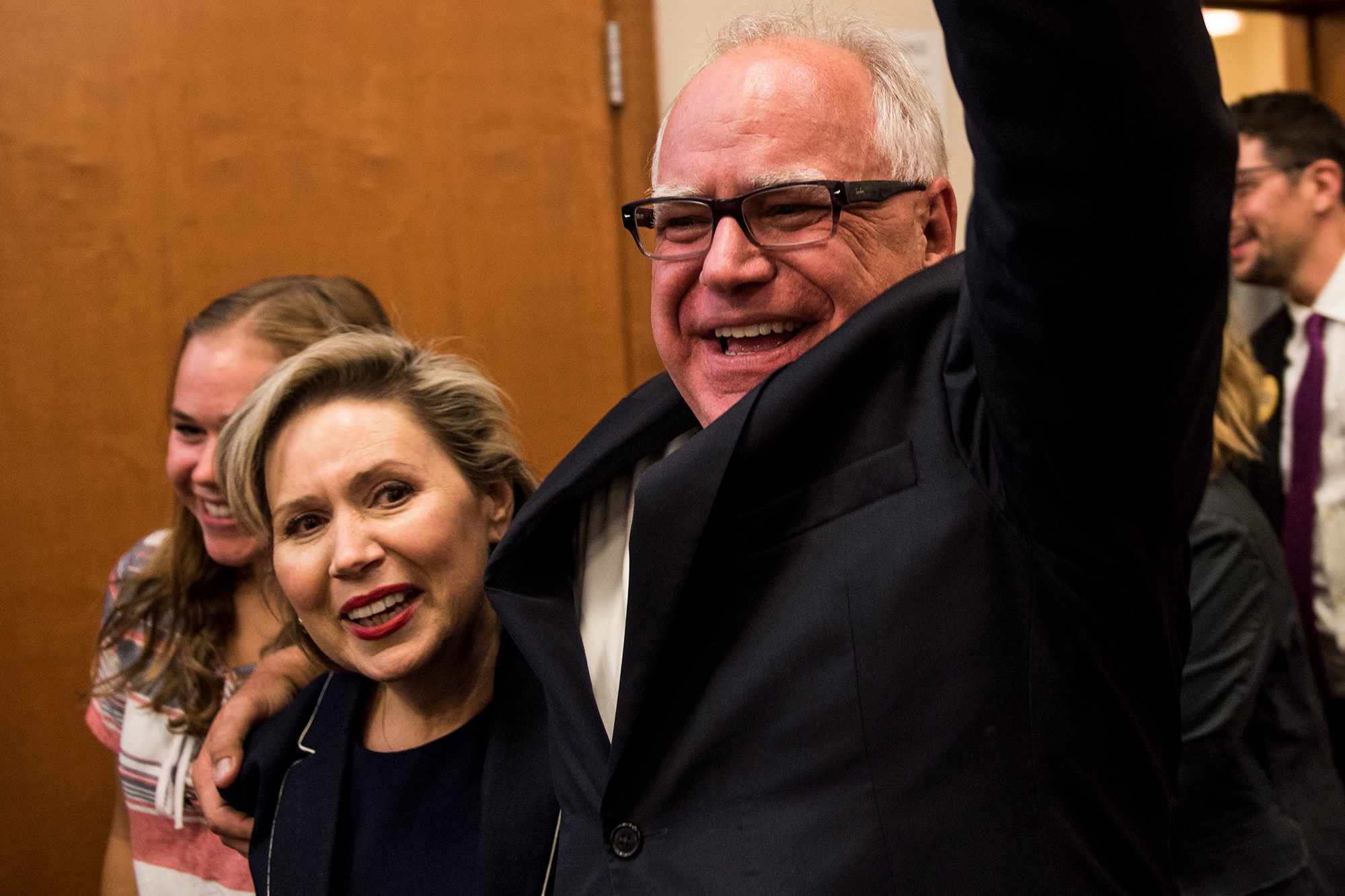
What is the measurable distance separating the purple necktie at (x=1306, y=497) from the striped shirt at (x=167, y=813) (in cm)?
195

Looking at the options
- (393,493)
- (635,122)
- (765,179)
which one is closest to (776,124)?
(765,179)

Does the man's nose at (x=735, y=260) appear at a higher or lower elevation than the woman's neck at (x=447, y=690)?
higher

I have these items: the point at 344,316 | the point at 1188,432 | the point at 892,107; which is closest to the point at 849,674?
the point at 1188,432

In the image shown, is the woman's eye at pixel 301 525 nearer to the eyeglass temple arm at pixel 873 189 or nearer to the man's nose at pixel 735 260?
the man's nose at pixel 735 260

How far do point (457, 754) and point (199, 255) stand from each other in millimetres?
1256

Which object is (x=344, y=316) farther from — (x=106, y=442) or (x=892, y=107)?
(x=892, y=107)

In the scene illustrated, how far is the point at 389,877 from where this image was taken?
1.35 meters

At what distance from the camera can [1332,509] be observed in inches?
96.5

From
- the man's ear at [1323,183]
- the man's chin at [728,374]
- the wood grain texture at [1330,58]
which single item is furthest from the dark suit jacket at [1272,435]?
the man's chin at [728,374]

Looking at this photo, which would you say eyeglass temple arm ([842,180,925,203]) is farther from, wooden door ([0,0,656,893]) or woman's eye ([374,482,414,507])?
wooden door ([0,0,656,893])

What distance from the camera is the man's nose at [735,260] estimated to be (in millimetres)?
1110

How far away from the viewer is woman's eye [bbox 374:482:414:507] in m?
1.43

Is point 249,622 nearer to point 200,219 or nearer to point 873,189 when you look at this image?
point 200,219

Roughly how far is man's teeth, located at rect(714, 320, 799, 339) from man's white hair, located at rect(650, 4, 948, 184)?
0.17 metres
